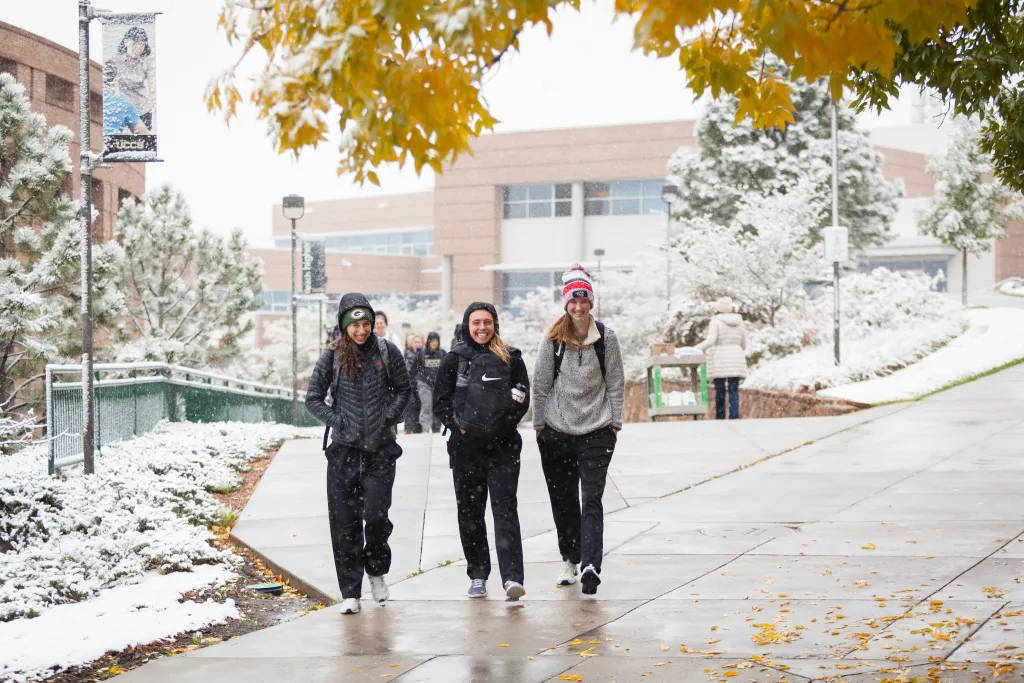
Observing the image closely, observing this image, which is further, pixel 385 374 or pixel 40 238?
pixel 40 238

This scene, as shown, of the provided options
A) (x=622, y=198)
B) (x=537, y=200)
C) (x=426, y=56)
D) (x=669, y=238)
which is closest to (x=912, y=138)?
(x=622, y=198)

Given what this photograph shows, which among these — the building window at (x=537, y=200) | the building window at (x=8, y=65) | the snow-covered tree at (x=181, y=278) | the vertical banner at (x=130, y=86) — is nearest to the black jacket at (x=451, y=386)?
the vertical banner at (x=130, y=86)

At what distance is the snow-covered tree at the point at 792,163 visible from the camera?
38531 mm

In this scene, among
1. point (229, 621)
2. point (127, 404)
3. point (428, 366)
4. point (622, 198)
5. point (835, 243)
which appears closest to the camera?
point (229, 621)

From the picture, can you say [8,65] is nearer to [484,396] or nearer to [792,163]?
[792,163]

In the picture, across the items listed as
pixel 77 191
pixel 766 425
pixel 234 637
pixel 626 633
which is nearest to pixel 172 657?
pixel 234 637

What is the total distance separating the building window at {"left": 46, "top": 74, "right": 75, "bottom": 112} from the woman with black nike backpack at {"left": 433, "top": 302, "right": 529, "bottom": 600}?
1155 inches

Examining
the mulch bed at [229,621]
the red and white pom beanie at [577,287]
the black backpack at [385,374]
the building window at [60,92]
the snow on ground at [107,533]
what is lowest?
the mulch bed at [229,621]

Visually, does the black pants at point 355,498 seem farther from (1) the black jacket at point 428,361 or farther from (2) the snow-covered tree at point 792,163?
(2) the snow-covered tree at point 792,163

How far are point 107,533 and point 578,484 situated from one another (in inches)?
156

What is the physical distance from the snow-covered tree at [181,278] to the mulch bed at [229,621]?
856 inches

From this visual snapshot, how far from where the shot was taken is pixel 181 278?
107 feet

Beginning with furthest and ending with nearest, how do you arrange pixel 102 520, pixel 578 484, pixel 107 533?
1. pixel 102 520
2. pixel 107 533
3. pixel 578 484

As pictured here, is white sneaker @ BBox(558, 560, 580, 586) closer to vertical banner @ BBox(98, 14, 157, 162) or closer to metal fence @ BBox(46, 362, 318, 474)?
metal fence @ BBox(46, 362, 318, 474)
